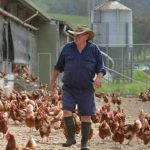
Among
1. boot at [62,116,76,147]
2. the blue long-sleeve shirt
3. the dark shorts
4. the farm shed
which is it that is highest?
the farm shed

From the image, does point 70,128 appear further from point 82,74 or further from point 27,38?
point 27,38

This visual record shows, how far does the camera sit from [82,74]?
848cm

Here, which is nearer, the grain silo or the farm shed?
the farm shed

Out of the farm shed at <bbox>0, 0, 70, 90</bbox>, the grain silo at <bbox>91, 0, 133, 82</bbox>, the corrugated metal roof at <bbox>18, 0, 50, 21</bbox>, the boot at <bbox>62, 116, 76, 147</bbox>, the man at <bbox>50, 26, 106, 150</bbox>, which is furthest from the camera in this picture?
the grain silo at <bbox>91, 0, 133, 82</bbox>

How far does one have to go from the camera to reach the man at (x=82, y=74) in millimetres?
8477

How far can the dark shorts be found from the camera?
856cm

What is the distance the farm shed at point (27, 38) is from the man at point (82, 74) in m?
10.0

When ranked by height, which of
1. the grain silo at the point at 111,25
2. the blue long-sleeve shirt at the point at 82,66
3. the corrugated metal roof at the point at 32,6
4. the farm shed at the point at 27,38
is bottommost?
the blue long-sleeve shirt at the point at 82,66

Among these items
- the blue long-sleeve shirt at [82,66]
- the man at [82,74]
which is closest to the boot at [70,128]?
the man at [82,74]

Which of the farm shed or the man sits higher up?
the farm shed

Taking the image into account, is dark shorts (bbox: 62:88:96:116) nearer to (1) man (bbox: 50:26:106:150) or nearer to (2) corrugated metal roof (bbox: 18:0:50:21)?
(1) man (bbox: 50:26:106:150)

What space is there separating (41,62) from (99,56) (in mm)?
20291

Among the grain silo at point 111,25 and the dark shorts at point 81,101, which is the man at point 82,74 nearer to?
the dark shorts at point 81,101

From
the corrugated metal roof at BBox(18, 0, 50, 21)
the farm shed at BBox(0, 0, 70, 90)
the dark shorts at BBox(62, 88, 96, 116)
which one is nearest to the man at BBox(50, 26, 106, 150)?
the dark shorts at BBox(62, 88, 96, 116)
